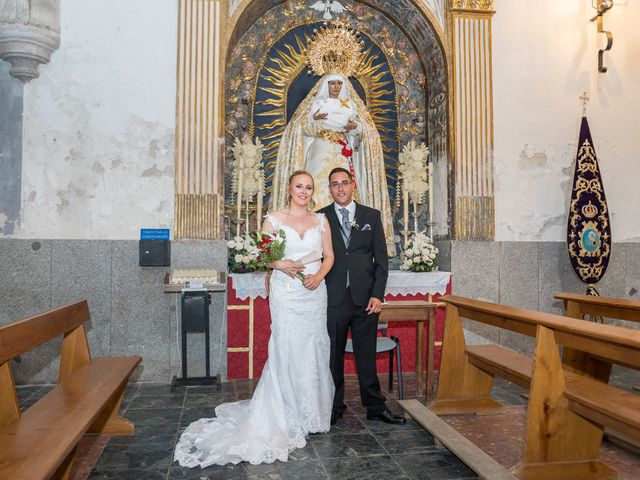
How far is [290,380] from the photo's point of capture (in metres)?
3.90

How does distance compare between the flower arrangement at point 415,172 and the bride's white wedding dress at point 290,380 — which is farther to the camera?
the flower arrangement at point 415,172

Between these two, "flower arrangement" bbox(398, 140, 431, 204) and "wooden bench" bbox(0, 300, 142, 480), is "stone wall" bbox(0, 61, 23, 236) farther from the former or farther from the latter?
"flower arrangement" bbox(398, 140, 431, 204)

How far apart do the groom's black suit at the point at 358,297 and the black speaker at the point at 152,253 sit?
85.4 inches

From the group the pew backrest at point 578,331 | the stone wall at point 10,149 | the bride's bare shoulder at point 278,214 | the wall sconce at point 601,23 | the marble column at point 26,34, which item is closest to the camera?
the pew backrest at point 578,331

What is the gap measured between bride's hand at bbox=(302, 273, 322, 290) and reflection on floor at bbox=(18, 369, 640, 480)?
1051mm

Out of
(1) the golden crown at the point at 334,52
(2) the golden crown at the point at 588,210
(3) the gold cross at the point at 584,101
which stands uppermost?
(1) the golden crown at the point at 334,52

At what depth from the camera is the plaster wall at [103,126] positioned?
5789 millimetres

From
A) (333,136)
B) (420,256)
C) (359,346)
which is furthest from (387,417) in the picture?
(333,136)

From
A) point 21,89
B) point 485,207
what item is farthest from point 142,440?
point 485,207

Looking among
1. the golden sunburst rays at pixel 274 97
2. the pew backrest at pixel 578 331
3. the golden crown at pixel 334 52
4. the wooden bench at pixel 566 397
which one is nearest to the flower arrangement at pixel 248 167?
the golden sunburst rays at pixel 274 97

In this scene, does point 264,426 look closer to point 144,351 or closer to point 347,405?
point 347,405

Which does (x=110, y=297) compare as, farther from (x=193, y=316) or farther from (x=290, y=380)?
(x=290, y=380)

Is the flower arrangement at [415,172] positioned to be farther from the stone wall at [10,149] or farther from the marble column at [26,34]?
the stone wall at [10,149]

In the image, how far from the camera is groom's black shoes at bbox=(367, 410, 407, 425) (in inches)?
165
